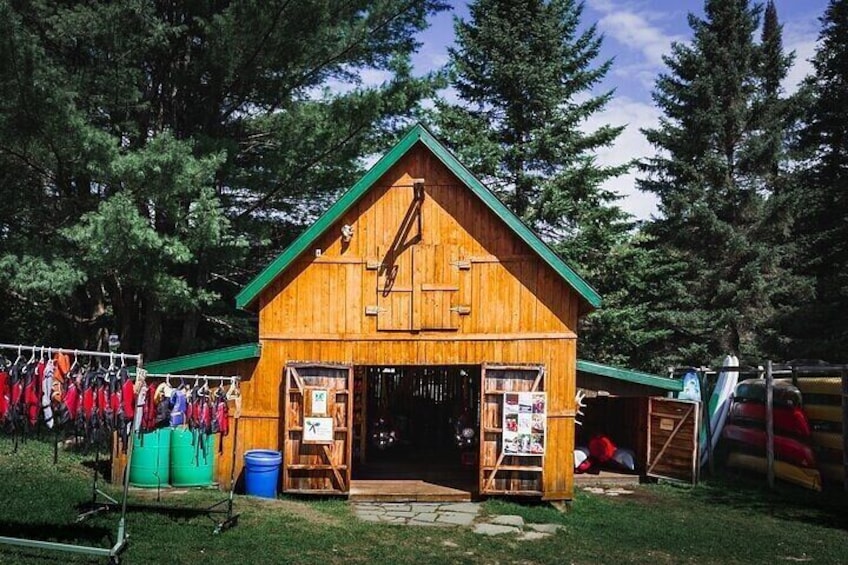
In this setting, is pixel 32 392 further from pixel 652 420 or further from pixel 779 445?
pixel 779 445

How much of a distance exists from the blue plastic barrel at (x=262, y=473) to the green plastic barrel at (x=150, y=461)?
5.46 ft

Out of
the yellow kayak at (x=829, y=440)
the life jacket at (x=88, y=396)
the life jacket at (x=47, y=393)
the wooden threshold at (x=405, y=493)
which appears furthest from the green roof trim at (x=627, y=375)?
the life jacket at (x=47, y=393)

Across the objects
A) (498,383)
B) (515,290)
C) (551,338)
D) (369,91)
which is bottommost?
(498,383)

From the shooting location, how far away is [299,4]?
16.9 meters

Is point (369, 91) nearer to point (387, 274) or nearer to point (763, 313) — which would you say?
point (387, 274)

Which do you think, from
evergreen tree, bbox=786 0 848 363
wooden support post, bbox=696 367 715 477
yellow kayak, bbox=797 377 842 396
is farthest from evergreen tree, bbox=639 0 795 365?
yellow kayak, bbox=797 377 842 396

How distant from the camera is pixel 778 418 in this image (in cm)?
1698

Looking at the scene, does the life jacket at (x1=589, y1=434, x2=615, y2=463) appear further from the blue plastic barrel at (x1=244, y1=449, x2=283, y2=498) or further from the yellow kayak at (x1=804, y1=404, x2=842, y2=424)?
the blue plastic barrel at (x1=244, y1=449, x2=283, y2=498)

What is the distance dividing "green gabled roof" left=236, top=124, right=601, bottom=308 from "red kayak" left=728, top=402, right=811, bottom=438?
21.0ft

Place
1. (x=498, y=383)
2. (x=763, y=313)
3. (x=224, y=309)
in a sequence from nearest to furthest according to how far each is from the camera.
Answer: (x=498, y=383) → (x=224, y=309) → (x=763, y=313)

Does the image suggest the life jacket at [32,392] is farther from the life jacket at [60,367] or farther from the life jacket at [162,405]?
the life jacket at [162,405]

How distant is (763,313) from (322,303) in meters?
20.2

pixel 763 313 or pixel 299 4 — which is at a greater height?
pixel 299 4

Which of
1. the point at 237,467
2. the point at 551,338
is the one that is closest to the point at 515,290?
the point at 551,338
